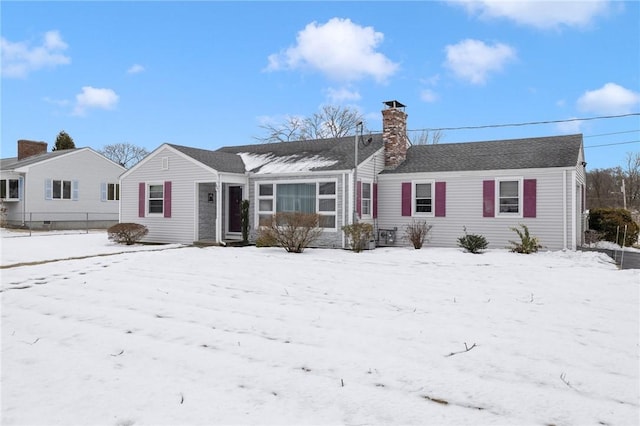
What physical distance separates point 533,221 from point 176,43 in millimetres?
Answer: 14730

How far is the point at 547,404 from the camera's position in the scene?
141 inches

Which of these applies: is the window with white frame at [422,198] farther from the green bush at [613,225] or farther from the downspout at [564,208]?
the green bush at [613,225]

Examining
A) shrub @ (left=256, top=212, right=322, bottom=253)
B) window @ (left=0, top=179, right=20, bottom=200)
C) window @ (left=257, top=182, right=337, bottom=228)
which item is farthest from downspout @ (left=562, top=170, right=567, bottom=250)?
window @ (left=0, top=179, right=20, bottom=200)

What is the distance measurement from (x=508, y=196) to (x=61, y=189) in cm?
2791

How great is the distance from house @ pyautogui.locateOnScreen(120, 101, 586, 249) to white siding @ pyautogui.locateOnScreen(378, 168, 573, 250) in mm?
34

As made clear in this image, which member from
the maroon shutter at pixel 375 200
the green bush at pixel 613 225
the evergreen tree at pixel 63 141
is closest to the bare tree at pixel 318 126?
the evergreen tree at pixel 63 141

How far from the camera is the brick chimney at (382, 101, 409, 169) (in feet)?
58.6

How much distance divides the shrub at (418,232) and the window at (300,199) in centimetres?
289

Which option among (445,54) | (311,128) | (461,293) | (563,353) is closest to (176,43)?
(445,54)

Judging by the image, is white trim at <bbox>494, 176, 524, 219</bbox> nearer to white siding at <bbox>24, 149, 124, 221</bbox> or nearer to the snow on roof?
the snow on roof

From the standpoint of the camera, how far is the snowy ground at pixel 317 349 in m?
3.46

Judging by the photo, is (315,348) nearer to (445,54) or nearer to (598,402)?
(598,402)

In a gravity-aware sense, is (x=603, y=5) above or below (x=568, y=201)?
above

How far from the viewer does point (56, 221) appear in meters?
29.2
